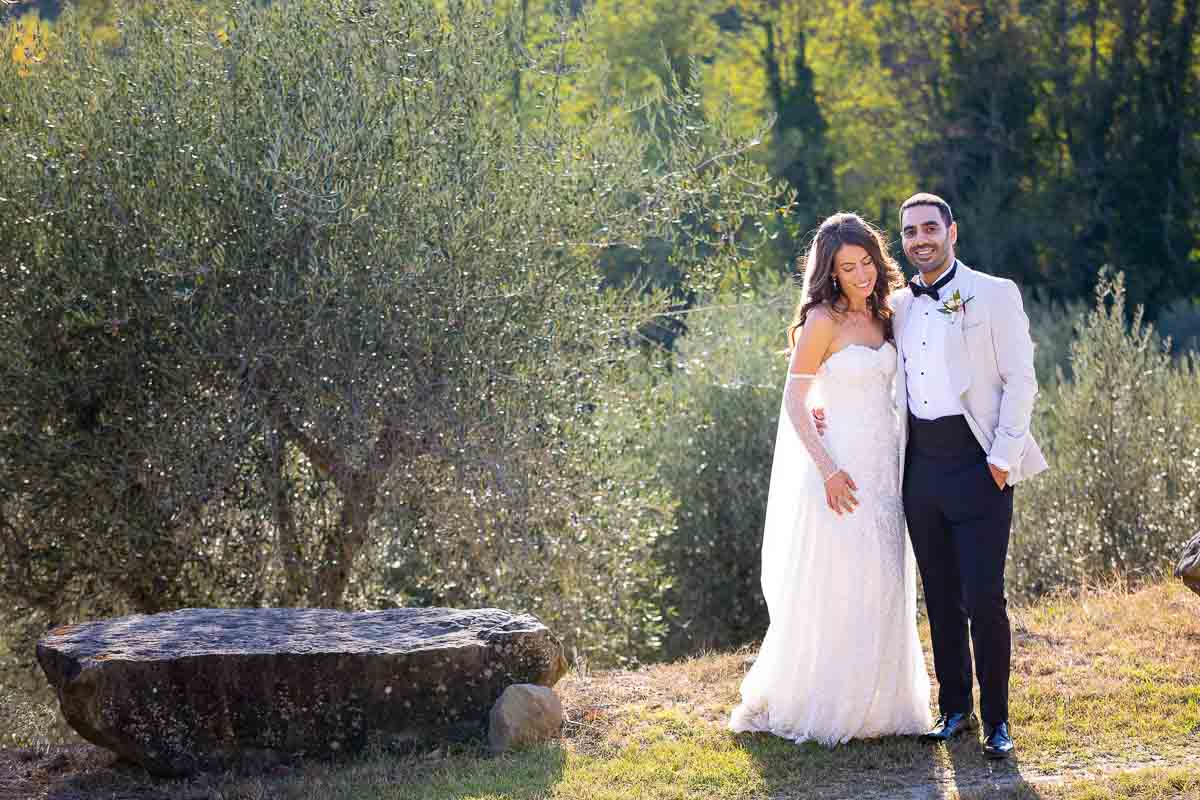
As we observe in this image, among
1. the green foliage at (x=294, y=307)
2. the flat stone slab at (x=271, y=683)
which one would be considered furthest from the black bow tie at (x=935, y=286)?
the green foliage at (x=294, y=307)

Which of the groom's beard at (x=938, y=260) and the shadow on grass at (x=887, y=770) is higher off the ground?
the groom's beard at (x=938, y=260)

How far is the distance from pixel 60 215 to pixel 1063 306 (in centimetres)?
2055

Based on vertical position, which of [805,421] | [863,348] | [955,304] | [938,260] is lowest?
[805,421]

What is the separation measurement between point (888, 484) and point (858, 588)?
0.47 metres

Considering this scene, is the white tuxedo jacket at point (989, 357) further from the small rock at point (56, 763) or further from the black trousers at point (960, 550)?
the small rock at point (56, 763)

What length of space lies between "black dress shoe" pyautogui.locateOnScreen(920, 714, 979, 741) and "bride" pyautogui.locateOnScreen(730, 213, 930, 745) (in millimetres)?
68

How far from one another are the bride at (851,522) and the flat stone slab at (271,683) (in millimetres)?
1308

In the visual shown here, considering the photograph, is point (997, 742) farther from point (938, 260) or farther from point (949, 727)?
point (938, 260)

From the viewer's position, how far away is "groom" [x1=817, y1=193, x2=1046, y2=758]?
5.46 metres

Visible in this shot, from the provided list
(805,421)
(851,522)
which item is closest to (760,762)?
(851,522)

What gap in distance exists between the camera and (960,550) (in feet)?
18.1

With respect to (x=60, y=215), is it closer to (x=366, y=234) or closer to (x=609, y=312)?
(x=366, y=234)

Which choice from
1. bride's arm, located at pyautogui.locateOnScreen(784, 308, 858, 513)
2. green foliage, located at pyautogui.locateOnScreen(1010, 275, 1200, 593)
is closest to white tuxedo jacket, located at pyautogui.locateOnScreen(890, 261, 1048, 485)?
bride's arm, located at pyautogui.locateOnScreen(784, 308, 858, 513)

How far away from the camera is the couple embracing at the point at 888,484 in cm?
554
